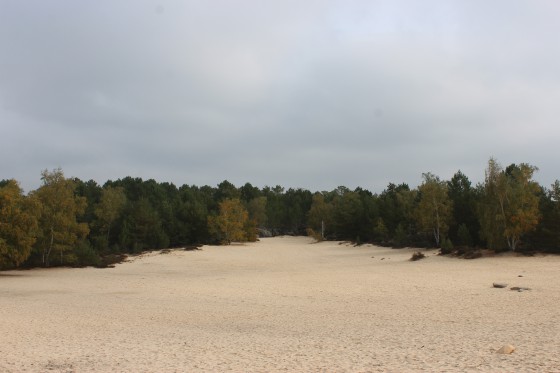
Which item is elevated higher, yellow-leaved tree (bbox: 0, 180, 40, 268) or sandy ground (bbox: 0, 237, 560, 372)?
yellow-leaved tree (bbox: 0, 180, 40, 268)

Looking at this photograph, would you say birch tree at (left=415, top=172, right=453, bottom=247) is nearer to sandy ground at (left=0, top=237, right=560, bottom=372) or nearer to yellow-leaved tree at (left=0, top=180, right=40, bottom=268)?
sandy ground at (left=0, top=237, right=560, bottom=372)

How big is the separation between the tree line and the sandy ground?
19.0 ft

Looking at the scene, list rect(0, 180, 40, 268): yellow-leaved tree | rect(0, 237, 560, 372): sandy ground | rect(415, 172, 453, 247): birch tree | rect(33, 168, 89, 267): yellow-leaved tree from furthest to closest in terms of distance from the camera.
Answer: rect(415, 172, 453, 247): birch tree, rect(33, 168, 89, 267): yellow-leaved tree, rect(0, 180, 40, 268): yellow-leaved tree, rect(0, 237, 560, 372): sandy ground

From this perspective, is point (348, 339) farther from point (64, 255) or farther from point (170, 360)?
point (64, 255)

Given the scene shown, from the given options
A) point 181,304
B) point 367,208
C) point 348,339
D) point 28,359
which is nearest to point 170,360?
point 28,359

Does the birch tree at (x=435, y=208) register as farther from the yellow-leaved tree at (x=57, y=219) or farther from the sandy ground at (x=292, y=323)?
the yellow-leaved tree at (x=57, y=219)

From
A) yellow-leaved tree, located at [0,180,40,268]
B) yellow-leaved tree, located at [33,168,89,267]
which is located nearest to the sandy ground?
yellow-leaved tree, located at [0,180,40,268]

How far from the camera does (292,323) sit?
14.2 m

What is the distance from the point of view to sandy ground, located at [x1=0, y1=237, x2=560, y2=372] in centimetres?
938

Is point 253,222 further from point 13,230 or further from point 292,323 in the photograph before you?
point 292,323

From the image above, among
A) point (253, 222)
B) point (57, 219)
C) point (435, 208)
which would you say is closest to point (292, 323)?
point (57, 219)

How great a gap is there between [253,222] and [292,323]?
196ft

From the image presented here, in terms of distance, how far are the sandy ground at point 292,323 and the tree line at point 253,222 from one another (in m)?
5.80

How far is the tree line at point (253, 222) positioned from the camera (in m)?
33.1
